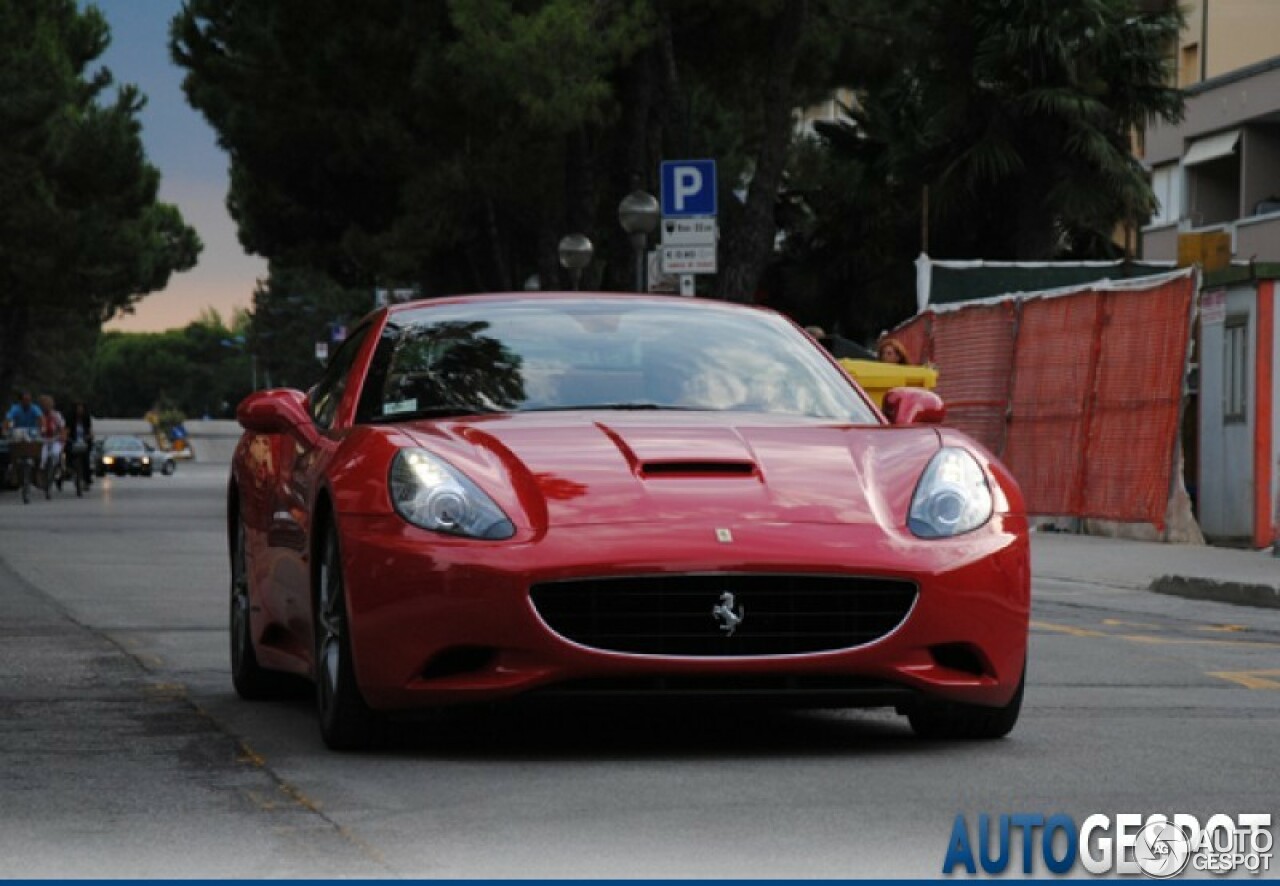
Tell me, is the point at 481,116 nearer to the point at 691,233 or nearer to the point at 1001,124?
the point at 1001,124

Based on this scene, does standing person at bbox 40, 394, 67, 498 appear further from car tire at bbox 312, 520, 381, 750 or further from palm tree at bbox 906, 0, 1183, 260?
car tire at bbox 312, 520, 381, 750

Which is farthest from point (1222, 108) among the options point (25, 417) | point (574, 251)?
point (25, 417)

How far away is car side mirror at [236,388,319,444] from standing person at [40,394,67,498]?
35756mm

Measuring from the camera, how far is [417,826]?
21.3 feet

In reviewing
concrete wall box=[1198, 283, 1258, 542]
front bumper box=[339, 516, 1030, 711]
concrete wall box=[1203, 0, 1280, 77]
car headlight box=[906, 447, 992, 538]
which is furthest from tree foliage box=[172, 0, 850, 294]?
front bumper box=[339, 516, 1030, 711]

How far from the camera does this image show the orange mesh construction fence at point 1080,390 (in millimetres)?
24922

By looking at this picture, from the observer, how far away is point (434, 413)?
8703 mm

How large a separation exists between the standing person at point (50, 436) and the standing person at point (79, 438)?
345cm

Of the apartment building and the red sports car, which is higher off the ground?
the apartment building

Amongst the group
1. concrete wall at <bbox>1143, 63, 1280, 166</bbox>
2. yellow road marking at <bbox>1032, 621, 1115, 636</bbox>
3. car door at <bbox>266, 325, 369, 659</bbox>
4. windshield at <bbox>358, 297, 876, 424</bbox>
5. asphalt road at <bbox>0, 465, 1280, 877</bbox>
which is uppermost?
concrete wall at <bbox>1143, 63, 1280, 166</bbox>

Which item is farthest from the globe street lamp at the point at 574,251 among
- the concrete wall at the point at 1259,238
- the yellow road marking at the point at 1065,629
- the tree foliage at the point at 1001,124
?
the yellow road marking at the point at 1065,629

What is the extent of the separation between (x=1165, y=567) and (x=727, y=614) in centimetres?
1315

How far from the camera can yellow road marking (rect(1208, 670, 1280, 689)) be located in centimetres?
1069

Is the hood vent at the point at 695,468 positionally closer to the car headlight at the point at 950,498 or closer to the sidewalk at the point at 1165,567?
the car headlight at the point at 950,498
